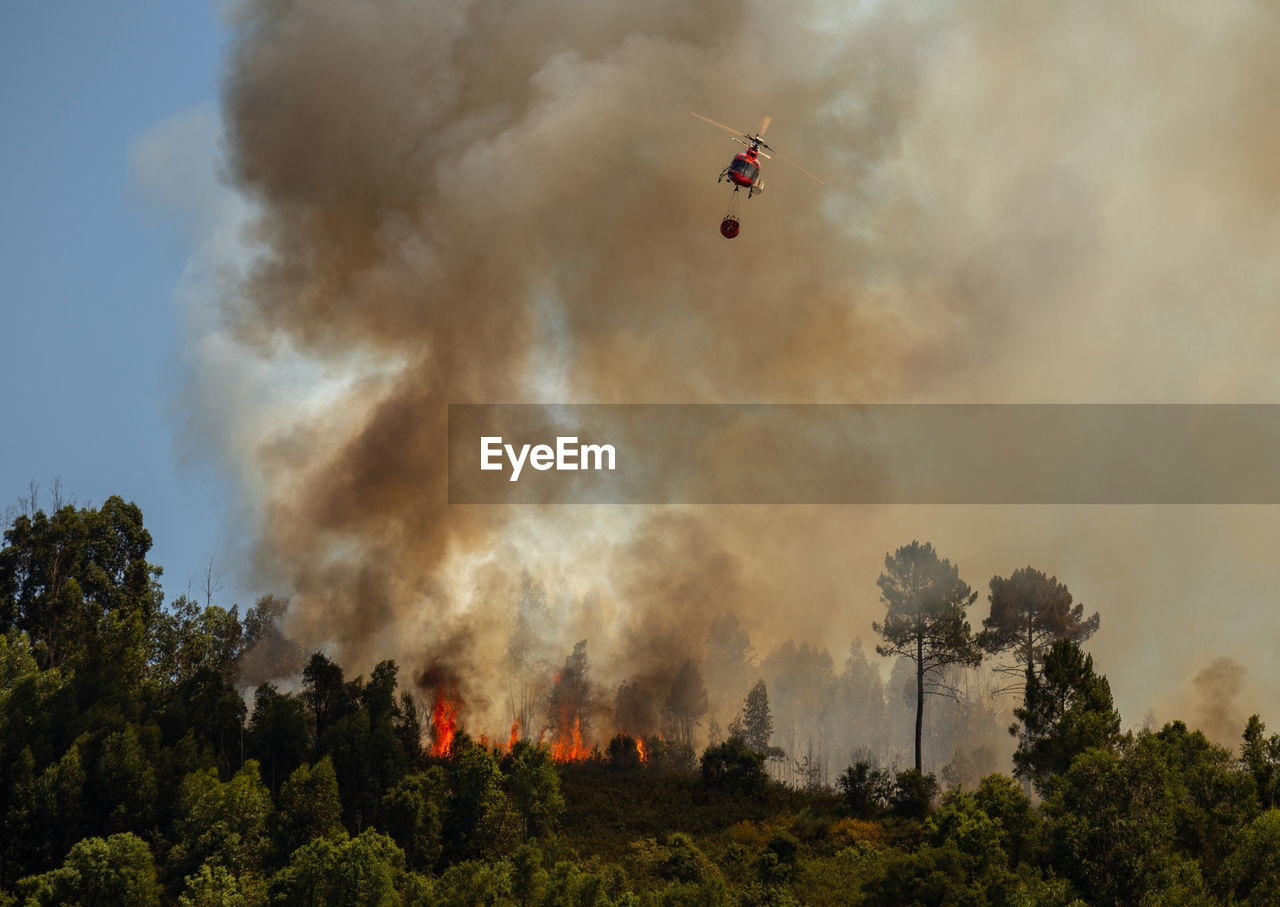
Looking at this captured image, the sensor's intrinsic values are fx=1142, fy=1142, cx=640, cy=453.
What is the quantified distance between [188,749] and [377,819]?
13133 mm

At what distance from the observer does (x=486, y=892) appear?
183 feet

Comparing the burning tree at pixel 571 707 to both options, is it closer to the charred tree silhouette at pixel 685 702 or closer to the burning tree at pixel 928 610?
the charred tree silhouette at pixel 685 702

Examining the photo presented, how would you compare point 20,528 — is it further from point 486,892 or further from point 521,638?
point 486,892

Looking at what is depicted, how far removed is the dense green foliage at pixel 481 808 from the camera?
5466cm

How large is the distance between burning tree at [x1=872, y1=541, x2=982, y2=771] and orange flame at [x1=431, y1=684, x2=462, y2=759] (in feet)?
113

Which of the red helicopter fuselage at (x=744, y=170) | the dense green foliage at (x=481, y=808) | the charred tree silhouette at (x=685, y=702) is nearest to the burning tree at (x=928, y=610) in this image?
the dense green foliage at (x=481, y=808)

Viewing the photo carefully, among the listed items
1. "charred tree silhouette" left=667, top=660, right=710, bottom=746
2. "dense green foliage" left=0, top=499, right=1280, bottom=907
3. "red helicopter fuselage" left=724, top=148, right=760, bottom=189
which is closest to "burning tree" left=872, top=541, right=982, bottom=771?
"dense green foliage" left=0, top=499, right=1280, bottom=907

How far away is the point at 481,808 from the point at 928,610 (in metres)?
33.9

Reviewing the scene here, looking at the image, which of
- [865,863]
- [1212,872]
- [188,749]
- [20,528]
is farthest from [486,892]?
[20,528]

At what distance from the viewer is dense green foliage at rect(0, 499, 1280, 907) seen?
2152 inches

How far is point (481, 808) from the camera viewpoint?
65625mm

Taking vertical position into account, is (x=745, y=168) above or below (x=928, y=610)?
above

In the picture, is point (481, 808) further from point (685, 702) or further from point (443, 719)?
point (685, 702)

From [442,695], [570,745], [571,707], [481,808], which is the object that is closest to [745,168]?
[481,808]
